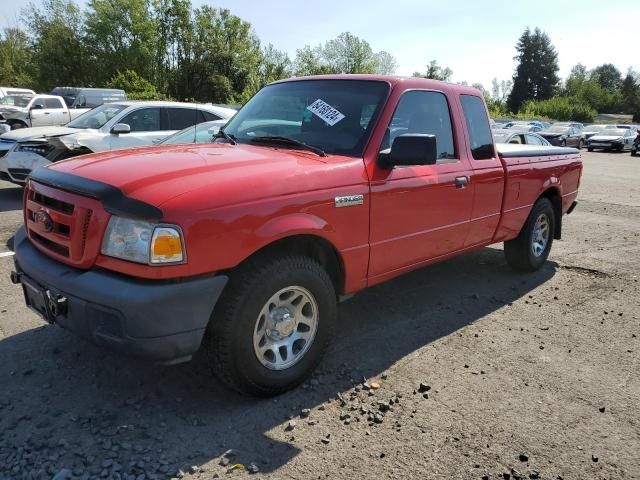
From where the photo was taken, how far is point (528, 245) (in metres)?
5.76

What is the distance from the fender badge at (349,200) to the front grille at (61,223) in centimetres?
141

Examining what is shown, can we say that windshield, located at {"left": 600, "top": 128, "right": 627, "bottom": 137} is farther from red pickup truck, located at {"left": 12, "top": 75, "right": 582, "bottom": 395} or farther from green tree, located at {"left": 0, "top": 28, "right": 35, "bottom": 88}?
green tree, located at {"left": 0, "top": 28, "right": 35, "bottom": 88}

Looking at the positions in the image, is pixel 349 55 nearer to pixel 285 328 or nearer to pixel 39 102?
pixel 39 102

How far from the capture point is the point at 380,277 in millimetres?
3809

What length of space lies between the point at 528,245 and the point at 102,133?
694 cm

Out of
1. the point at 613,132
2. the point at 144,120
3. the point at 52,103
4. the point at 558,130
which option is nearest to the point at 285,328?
the point at 144,120

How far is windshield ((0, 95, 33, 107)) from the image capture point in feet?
75.0

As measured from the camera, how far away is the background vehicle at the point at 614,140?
32938 millimetres

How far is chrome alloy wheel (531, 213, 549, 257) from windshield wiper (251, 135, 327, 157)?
3.34m

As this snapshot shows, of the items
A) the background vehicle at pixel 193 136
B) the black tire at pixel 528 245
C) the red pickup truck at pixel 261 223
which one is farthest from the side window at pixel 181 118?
the black tire at pixel 528 245

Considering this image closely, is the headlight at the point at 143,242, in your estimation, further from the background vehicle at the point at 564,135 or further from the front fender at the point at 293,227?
the background vehicle at the point at 564,135

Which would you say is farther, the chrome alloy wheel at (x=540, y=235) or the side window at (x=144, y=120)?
the side window at (x=144, y=120)

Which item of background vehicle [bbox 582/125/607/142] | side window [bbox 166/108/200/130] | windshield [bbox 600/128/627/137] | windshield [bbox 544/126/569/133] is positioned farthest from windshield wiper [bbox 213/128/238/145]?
background vehicle [bbox 582/125/607/142]

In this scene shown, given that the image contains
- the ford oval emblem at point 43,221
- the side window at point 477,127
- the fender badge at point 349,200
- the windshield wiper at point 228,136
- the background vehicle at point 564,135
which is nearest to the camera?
the ford oval emblem at point 43,221
